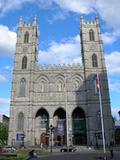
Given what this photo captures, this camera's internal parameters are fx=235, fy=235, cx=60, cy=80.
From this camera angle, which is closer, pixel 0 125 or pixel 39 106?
pixel 39 106

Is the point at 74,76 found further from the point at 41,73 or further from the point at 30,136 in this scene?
the point at 30,136

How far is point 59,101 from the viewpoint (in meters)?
57.5

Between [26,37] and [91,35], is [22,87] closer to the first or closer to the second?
[26,37]

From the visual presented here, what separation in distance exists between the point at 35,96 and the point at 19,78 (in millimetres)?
6345

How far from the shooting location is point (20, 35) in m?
65.9

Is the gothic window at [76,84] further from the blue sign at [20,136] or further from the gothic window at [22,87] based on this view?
the blue sign at [20,136]

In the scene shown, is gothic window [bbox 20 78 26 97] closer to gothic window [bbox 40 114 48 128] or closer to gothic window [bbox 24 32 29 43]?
gothic window [bbox 40 114 48 128]

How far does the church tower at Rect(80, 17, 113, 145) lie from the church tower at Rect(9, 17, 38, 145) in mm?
13645

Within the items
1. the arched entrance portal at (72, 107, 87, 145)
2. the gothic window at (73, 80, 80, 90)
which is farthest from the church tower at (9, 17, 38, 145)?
the arched entrance portal at (72, 107, 87, 145)

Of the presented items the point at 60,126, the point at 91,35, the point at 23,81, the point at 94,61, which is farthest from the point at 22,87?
the point at 91,35

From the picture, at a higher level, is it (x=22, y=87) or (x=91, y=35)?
(x=91, y=35)

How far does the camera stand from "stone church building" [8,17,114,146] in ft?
179

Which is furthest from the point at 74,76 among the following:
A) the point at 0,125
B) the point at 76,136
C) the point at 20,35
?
the point at 0,125

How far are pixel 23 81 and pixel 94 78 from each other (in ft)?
58.7
